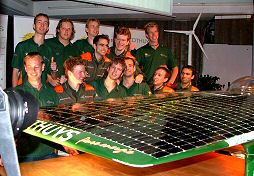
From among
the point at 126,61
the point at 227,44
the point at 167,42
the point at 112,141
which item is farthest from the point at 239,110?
the point at 167,42

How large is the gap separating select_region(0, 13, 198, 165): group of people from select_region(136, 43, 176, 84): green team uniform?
2 centimetres

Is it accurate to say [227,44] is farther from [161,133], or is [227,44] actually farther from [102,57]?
[161,133]

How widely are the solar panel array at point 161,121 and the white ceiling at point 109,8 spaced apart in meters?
6.80

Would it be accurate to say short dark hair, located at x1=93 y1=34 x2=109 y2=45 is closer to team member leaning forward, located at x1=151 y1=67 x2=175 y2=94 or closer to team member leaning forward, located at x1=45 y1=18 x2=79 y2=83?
team member leaning forward, located at x1=45 y1=18 x2=79 y2=83

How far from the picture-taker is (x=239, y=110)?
1106 millimetres

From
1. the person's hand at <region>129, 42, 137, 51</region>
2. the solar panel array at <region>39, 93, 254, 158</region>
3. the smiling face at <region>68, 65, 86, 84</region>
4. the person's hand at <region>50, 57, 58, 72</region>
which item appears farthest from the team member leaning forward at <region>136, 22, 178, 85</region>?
the solar panel array at <region>39, 93, 254, 158</region>

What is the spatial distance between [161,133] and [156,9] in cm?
289

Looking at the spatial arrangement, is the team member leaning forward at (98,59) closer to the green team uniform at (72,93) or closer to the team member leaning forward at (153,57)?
the green team uniform at (72,93)

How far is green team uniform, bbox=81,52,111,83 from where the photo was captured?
14.6ft

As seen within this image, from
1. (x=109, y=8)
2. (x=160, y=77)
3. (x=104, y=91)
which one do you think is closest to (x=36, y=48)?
(x=104, y=91)

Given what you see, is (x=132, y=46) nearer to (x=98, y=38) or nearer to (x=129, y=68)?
A: (x=98, y=38)

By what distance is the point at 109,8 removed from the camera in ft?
26.9

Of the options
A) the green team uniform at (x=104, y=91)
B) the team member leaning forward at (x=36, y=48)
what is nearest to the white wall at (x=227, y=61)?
the green team uniform at (x=104, y=91)

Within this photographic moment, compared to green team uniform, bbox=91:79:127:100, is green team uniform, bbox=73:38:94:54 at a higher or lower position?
higher
